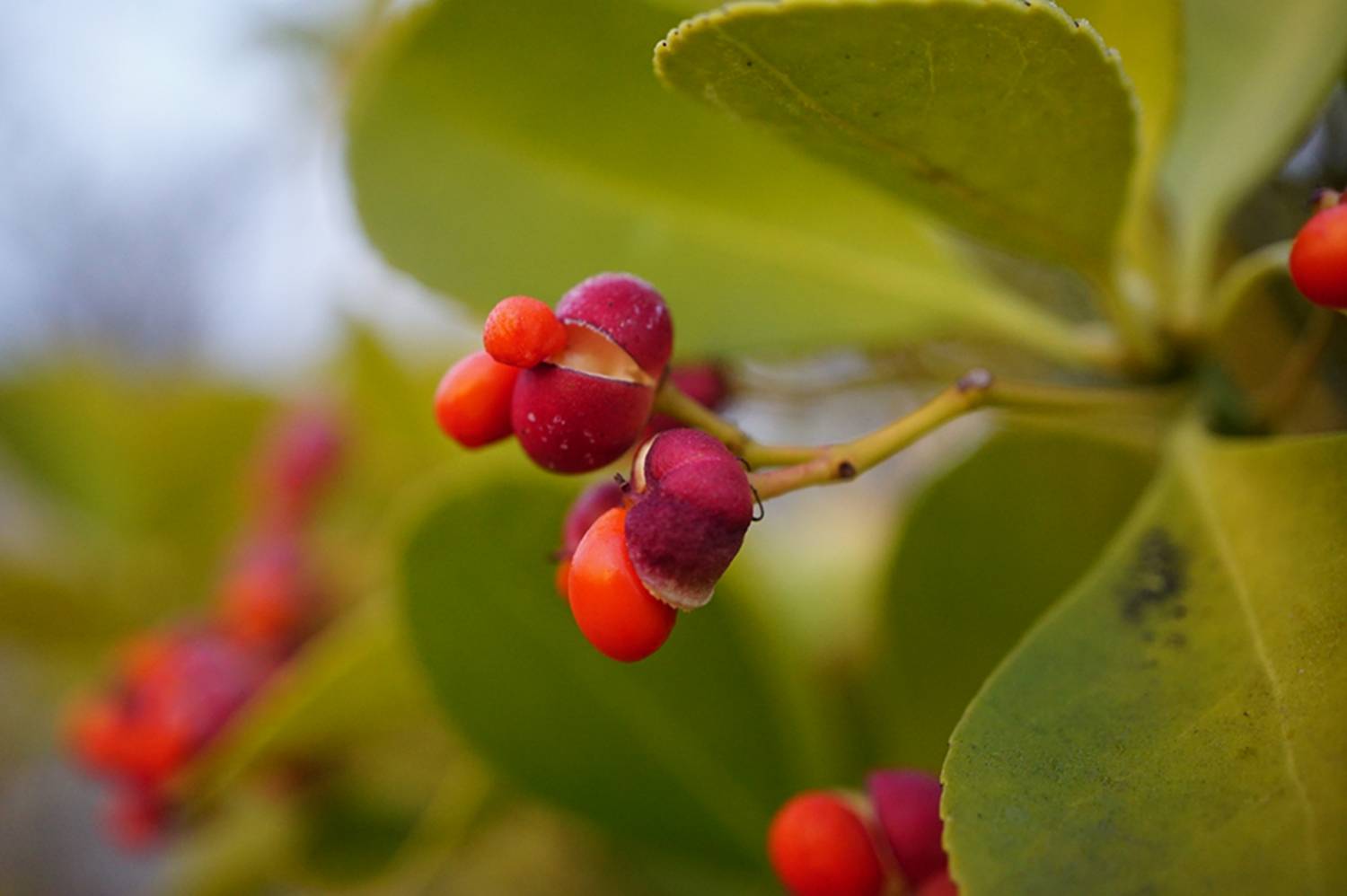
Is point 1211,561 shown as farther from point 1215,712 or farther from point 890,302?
point 890,302

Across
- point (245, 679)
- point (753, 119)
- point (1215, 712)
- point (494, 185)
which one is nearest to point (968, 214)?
point (753, 119)

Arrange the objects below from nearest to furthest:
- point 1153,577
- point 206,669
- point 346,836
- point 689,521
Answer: point 689,521 → point 1153,577 → point 206,669 → point 346,836

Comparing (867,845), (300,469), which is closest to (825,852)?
(867,845)

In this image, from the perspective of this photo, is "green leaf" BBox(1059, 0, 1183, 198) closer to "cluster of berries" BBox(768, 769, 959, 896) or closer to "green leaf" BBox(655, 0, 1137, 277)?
"green leaf" BBox(655, 0, 1137, 277)

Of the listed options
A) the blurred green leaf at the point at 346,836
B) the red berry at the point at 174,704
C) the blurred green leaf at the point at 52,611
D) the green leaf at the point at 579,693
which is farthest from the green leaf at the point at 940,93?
the blurred green leaf at the point at 52,611

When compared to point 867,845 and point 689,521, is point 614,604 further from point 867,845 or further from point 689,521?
point 867,845

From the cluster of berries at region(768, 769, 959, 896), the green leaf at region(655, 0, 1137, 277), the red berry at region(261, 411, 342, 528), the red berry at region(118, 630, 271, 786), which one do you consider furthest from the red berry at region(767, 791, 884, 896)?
the red berry at region(261, 411, 342, 528)
